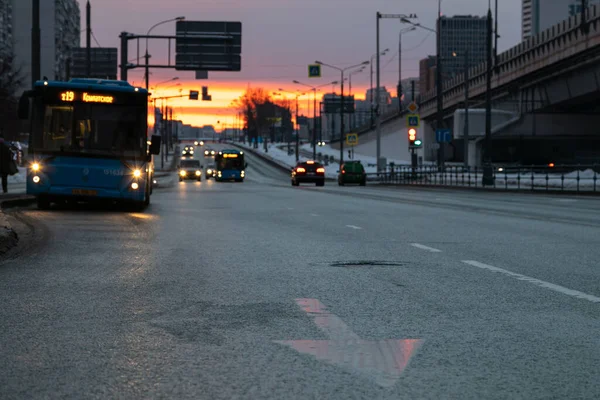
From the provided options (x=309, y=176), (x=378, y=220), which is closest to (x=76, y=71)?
(x=309, y=176)

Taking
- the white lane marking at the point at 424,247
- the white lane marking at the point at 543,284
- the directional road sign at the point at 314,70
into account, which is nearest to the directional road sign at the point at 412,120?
the directional road sign at the point at 314,70

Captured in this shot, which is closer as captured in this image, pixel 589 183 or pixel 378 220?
pixel 378 220

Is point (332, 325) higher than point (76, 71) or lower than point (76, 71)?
lower

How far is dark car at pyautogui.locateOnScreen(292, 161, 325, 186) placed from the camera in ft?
217

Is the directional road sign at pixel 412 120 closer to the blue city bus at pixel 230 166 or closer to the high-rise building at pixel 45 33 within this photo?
the blue city bus at pixel 230 166

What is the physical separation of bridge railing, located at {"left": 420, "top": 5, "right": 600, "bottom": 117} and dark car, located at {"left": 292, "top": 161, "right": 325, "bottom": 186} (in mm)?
Result: 15852

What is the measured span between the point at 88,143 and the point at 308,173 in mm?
41244

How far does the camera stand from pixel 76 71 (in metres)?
80.1

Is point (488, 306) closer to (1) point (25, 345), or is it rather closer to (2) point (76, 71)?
(1) point (25, 345)

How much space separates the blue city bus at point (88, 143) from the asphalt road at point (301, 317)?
875 cm

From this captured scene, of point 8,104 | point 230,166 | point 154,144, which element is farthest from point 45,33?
point 154,144

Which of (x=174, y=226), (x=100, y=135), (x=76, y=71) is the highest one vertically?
(x=76, y=71)

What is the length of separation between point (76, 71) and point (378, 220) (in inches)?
2453

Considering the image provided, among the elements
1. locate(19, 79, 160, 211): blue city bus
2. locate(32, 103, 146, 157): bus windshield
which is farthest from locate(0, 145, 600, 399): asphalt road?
locate(32, 103, 146, 157): bus windshield
